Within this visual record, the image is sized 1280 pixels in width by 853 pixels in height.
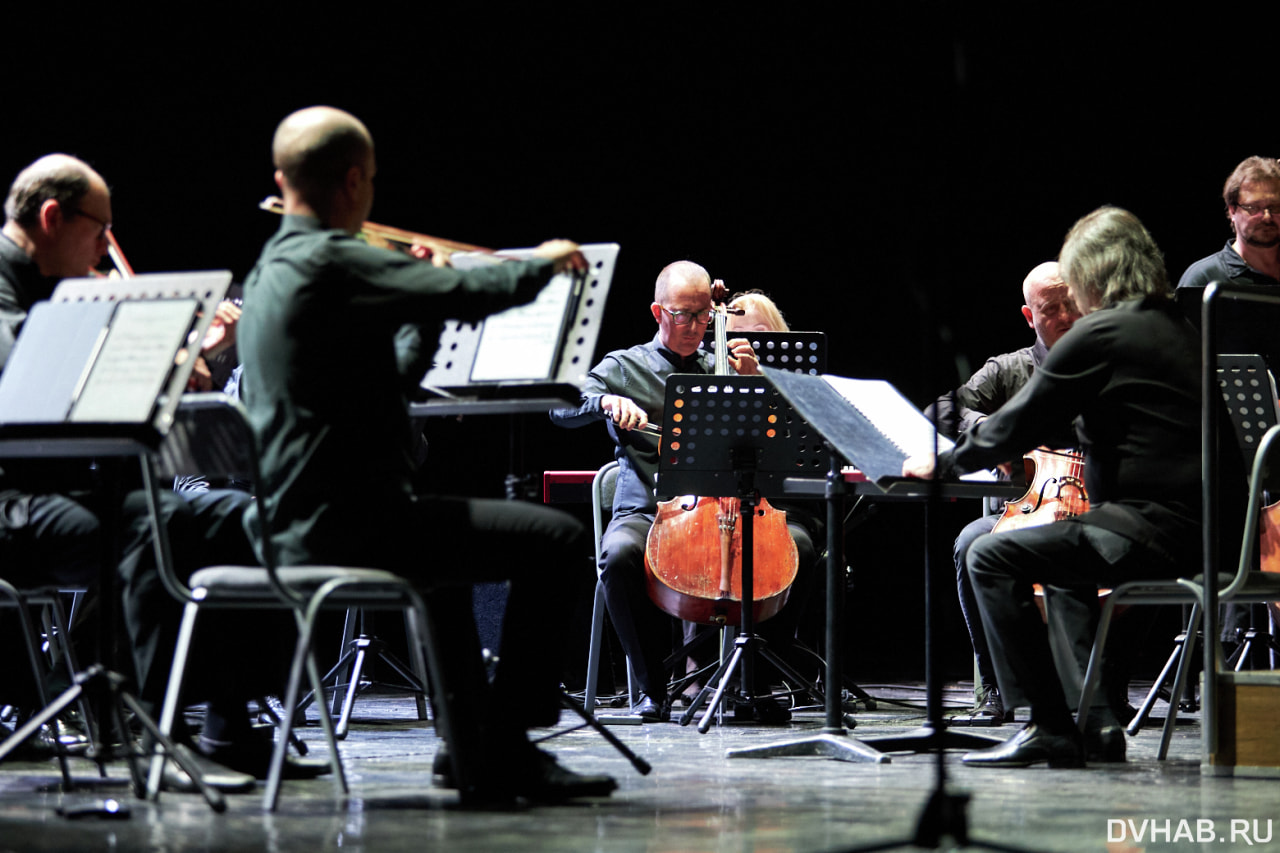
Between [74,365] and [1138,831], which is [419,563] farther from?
[1138,831]

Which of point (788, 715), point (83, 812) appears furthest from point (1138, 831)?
point (788, 715)

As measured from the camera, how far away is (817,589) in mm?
5223

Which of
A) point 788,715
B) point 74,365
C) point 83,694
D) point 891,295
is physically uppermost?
point 891,295

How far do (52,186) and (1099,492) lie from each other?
2509mm

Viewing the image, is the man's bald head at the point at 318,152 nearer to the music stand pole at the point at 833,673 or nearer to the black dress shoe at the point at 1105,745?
the music stand pole at the point at 833,673

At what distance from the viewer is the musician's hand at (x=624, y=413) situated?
4.57 meters

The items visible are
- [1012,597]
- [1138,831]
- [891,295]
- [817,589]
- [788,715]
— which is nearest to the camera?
[1138,831]

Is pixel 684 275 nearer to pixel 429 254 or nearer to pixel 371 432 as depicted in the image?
pixel 429 254

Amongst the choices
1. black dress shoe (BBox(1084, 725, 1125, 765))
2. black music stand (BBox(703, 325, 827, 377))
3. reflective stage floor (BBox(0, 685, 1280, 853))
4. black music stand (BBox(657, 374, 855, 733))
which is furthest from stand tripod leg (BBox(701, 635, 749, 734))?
black dress shoe (BBox(1084, 725, 1125, 765))

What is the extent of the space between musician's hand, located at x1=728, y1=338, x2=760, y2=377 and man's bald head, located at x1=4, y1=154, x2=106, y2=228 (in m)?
1.97

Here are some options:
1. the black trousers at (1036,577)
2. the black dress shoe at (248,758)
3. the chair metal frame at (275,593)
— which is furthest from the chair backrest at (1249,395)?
the black dress shoe at (248,758)

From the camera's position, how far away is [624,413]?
4.58m

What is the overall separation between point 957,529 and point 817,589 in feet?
6.21

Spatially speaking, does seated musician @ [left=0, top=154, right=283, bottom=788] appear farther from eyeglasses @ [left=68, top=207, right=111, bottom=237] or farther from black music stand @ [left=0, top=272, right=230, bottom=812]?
black music stand @ [left=0, top=272, right=230, bottom=812]
